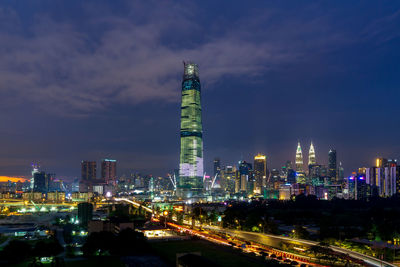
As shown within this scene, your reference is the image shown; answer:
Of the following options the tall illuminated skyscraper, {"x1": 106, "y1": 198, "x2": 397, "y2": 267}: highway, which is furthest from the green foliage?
the tall illuminated skyscraper

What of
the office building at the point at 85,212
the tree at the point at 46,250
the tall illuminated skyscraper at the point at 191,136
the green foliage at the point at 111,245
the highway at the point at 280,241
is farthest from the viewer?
the tall illuminated skyscraper at the point at 191,136

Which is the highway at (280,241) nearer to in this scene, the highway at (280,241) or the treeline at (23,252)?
the highway at (280,241)

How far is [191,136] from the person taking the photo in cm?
17075

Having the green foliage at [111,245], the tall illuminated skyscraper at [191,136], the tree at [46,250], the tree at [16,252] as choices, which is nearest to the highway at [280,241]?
the green foliage at [111,245]

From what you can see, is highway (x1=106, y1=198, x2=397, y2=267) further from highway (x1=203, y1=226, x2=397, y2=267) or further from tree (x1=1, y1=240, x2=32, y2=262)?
tree (x1=1, y1=240, x2=32, y2=262)

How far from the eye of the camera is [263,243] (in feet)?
163

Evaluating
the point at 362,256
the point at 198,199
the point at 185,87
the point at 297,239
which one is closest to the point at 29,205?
the point at 198,199

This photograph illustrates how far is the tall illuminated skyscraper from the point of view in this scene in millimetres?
169125

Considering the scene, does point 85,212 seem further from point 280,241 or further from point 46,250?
point 280,241

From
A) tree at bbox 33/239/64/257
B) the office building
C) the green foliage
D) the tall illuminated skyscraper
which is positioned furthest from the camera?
the tall illuminated skyscraper

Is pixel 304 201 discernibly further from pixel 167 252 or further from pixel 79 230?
pixel 167 252

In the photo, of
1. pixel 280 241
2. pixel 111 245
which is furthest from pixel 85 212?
pixel 280 241

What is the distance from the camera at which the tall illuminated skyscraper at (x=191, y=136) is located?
16912 centimetres

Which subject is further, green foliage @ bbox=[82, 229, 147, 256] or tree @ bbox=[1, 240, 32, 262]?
green foliage @ bbox=[82, 229, 147, 256]
